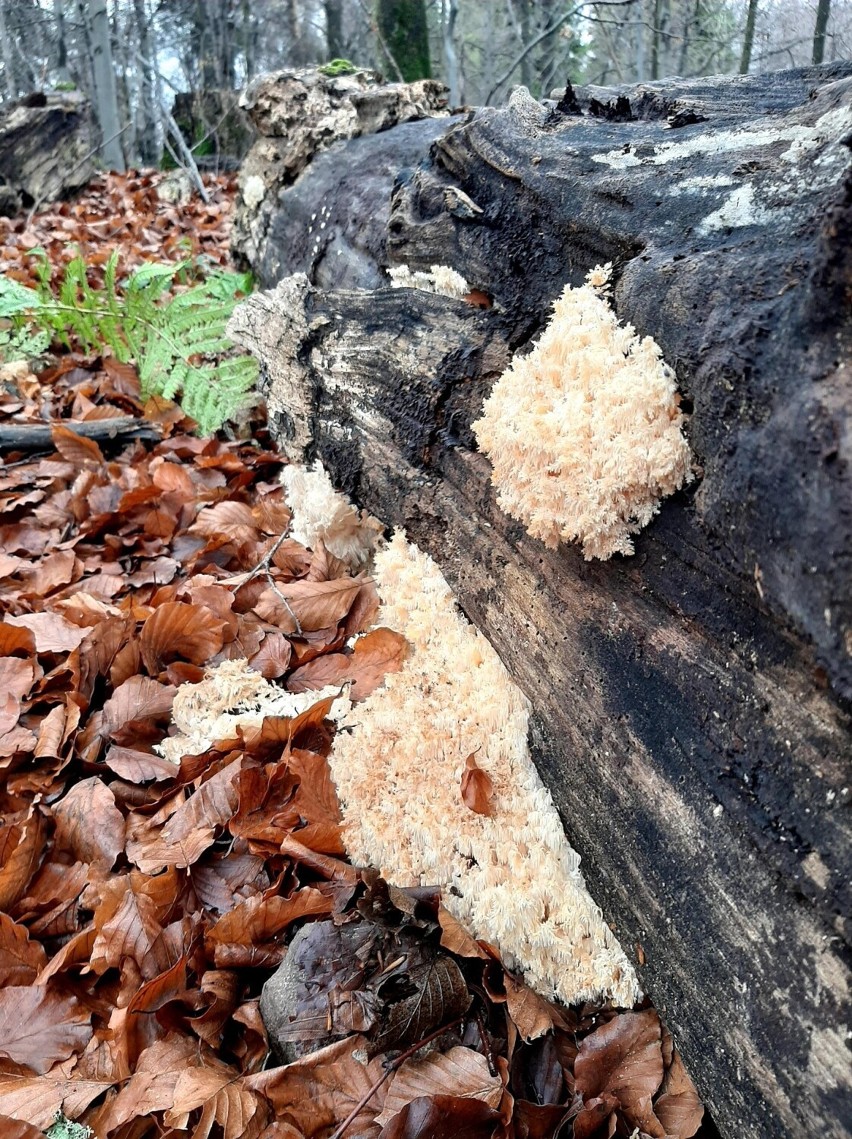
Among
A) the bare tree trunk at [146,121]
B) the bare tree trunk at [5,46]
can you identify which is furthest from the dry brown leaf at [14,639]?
the bare tree trunk at [5,46]

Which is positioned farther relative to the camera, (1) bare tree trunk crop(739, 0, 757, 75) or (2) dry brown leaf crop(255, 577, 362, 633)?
(1) bare tree trunk crop(739, 0, 757, 75)

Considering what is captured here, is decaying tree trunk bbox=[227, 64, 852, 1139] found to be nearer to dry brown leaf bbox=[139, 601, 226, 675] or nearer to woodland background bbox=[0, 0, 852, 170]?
dry brown leaf bbox=[139, 601, 226, 675]

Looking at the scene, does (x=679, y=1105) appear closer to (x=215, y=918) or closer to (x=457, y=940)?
(x=457, y=940)

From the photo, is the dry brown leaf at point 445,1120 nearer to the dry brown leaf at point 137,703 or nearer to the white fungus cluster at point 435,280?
the dry brown leaf at point 137,703

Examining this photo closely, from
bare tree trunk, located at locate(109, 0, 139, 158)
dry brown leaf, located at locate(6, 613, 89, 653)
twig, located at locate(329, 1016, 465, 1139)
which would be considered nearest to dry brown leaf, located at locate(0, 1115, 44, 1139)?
twig, located at locate(329, 1016, 465, 1139)

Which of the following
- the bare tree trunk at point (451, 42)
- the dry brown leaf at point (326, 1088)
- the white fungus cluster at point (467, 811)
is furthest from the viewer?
the bare tree trunk at point (451, 42)

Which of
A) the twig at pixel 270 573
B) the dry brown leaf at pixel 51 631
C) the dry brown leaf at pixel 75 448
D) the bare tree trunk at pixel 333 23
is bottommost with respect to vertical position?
the dry brown leaf at pixel 51 631
